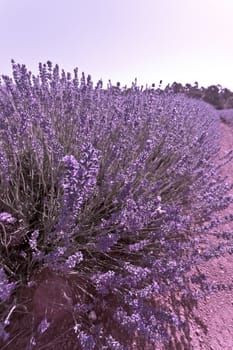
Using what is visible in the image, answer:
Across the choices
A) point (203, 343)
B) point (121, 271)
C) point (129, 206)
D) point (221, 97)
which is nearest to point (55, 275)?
point (121, 271)

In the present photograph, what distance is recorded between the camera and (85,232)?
58.0 inches

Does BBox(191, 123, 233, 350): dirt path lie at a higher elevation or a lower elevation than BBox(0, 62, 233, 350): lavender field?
lower

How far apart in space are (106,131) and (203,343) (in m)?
1.38

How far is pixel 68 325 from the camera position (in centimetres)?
138

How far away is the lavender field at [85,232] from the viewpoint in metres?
1.23

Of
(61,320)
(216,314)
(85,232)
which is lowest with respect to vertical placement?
(216,314)

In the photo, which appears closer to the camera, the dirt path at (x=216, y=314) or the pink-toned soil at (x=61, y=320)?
the pink-toned soil at (x=61, y=320)

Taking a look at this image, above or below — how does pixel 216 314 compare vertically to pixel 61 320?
below

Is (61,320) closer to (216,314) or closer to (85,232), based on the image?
(85,232)

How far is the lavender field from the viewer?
1.23 meters

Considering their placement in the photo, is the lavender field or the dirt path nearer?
the lavender field

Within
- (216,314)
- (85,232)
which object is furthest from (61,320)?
(216,314)

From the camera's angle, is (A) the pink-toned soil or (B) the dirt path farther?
(B) the dirt path

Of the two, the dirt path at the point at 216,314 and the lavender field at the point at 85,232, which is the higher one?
the lavender field at the point at 85,232
